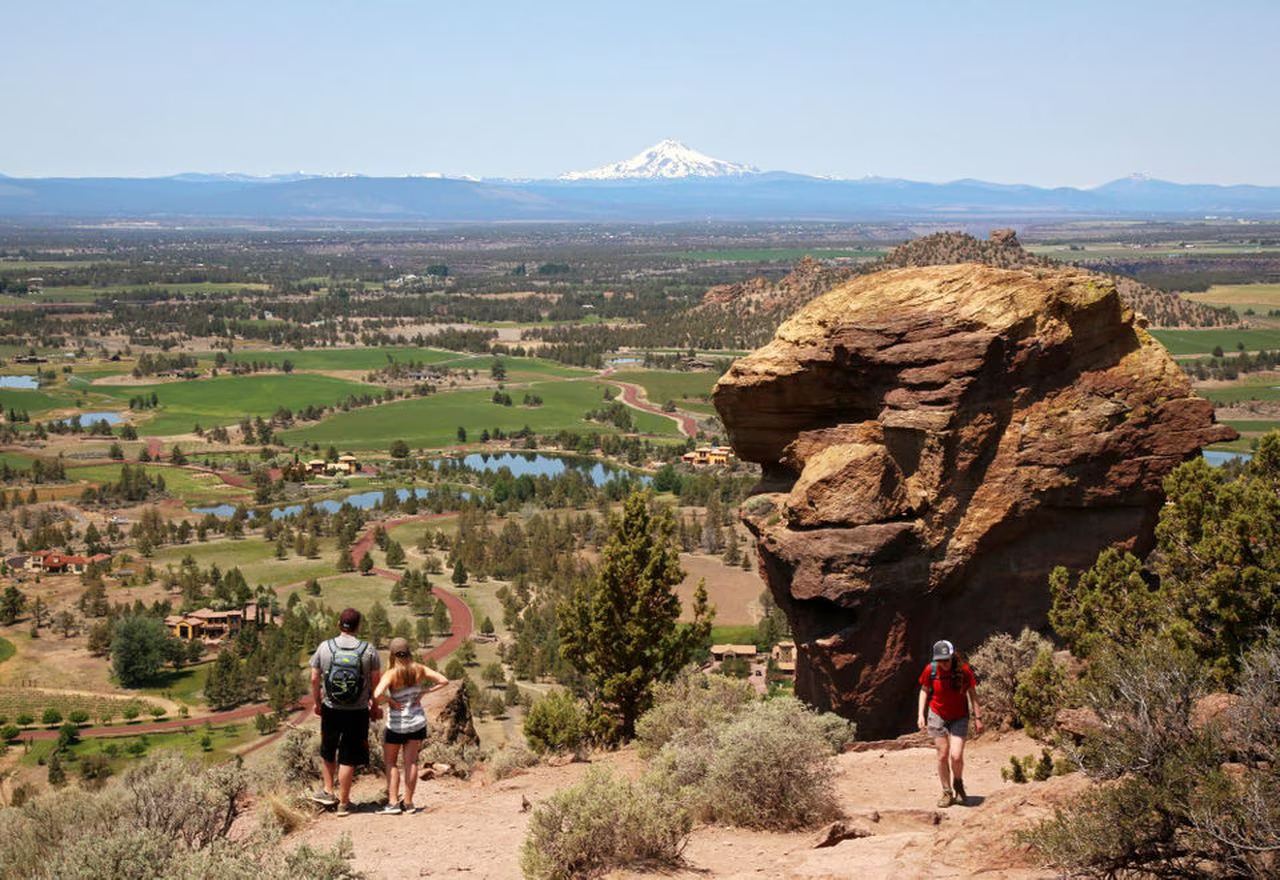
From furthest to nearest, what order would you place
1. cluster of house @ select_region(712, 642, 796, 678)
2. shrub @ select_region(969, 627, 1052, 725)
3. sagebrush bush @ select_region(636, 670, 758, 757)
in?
cluster of house @ select_region(712, 642, 796, 678) < shrub @ select_region(969, 627, 1052, 725) < sagebrush bush @ select_region(636, 670, 758, 757)

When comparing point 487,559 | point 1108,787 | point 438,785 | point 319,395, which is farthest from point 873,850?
point 319,395

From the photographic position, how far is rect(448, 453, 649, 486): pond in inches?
3992

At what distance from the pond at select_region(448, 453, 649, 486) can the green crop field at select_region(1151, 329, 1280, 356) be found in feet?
226

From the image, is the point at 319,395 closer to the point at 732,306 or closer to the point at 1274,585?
the point at 732,306

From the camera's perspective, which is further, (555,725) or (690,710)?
(555,725)

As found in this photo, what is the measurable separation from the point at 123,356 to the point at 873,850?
574ft

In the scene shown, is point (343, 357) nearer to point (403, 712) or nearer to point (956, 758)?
point (403, 712)

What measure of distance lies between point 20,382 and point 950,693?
155 meters

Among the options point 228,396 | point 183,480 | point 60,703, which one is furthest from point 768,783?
point 228,396

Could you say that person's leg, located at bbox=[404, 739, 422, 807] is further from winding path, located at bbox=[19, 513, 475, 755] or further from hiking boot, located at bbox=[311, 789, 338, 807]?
winding path, located at bbox=[19, 513, 475, 755]

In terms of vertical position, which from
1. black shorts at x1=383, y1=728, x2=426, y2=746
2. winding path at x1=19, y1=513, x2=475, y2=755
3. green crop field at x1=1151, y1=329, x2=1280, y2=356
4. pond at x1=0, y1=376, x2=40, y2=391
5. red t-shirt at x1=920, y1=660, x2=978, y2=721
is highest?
red t-shirt at x1=920, y1=660, x2=978, y2=721

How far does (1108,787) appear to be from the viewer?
10555mm

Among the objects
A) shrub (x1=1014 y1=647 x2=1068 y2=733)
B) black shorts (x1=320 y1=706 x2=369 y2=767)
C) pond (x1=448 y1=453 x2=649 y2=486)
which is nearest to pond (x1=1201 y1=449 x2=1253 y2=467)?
pond (x1=448 y1=453 x2=649 y2=486)

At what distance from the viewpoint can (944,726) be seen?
1408 centimetres
